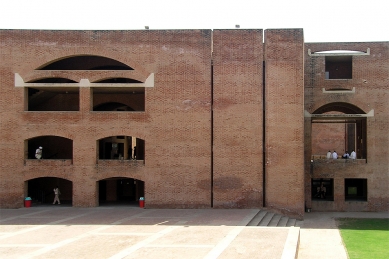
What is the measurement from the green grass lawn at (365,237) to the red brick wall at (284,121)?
290cm

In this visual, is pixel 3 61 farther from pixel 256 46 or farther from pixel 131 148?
pixel 256 46

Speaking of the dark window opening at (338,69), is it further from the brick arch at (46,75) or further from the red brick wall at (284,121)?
the brick arch at (46,75)

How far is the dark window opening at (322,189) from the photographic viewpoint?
31438 mm

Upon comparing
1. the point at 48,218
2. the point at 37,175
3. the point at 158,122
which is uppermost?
the point at 158,122

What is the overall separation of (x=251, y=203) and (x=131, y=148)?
10.7m

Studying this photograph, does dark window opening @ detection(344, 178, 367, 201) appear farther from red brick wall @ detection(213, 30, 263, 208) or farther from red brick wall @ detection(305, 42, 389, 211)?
red brick wall @ detection(213, 30, 263, 208)

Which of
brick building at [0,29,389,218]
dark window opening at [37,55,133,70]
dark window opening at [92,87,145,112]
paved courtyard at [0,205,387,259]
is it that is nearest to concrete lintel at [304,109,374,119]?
brick building at [0,29,389,218]

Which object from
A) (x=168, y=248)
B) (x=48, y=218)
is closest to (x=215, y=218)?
(x=168, y=248)

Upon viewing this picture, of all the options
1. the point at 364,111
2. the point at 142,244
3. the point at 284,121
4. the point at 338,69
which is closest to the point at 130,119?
the point at 284,121

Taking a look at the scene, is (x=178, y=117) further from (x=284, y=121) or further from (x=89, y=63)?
(x=89, y=63)

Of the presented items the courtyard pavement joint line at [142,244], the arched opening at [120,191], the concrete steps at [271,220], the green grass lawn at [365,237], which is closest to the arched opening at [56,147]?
the arched opening at [120,191]

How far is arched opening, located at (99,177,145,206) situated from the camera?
28834mm

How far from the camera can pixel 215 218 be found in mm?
22391

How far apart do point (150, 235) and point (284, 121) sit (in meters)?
10.7
